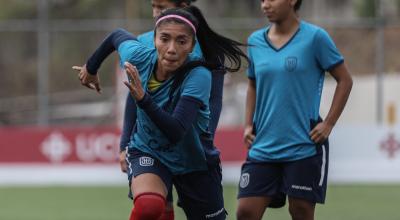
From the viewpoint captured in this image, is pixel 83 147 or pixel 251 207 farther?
pixel 83 147

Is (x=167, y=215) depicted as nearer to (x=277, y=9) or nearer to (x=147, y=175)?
(x=147, y=175)

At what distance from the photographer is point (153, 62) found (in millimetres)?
6172

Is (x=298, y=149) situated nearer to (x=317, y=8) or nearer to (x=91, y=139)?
(x=91, y=139)

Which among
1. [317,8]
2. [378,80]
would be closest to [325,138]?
[378,80]

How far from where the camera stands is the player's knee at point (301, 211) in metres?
7.03

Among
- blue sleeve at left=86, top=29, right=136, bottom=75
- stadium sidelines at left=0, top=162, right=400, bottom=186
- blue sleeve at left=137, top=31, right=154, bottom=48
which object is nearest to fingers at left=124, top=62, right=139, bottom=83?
blue sleeve at left=86, top=29, right=136, bottom=75

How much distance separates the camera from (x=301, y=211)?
278 inches

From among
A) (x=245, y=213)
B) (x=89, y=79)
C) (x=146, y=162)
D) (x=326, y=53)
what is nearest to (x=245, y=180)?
(x=245, y=213)

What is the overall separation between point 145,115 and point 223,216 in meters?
0.87

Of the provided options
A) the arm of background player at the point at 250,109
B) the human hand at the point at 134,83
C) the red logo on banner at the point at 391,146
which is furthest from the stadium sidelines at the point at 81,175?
the human hand at the point at 134,83

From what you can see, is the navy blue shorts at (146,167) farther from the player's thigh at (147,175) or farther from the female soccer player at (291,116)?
the female soccer player at (291,116)

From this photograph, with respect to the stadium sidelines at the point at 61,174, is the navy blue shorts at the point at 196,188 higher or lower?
higher

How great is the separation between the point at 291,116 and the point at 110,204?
5.91 m

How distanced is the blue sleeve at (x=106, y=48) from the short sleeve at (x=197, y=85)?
724 millimetres
